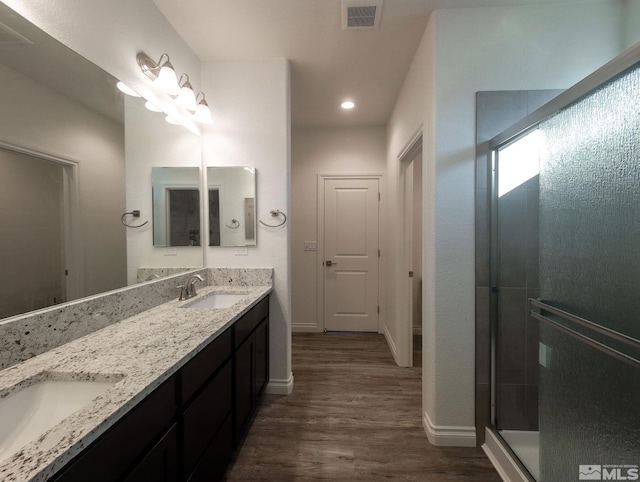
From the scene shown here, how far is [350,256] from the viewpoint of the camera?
3.66 meters

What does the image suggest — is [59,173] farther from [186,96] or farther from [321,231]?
[321,231]

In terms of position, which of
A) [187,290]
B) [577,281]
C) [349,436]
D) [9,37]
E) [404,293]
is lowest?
[349,436]

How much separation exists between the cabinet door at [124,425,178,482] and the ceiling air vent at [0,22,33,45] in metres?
1.45

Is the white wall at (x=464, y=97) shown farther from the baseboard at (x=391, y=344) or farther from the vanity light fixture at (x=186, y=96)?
the vanity light fixture at (x=186, y=96)

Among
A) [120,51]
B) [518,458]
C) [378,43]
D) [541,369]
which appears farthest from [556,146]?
[120,51]

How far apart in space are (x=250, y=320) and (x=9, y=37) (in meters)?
1.59

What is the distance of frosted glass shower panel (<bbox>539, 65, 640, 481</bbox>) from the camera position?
0.99 metres

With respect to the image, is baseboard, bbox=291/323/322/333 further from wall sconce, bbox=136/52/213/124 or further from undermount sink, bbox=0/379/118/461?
undermount sink, bbox=0/379/118/461

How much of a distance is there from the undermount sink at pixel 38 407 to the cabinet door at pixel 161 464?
10.0 inches

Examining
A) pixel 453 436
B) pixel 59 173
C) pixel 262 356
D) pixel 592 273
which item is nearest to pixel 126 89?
pixel 59 173

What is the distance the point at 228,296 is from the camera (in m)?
2.04

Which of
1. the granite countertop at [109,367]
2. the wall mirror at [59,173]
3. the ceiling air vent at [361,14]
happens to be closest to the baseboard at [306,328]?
the granite countertop at [109,367]

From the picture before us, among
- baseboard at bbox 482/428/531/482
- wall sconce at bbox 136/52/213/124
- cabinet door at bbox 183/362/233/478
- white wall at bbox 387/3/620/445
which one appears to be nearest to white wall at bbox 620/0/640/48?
white wall at bbox 387/3/620/445

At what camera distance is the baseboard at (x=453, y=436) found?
1713mm
